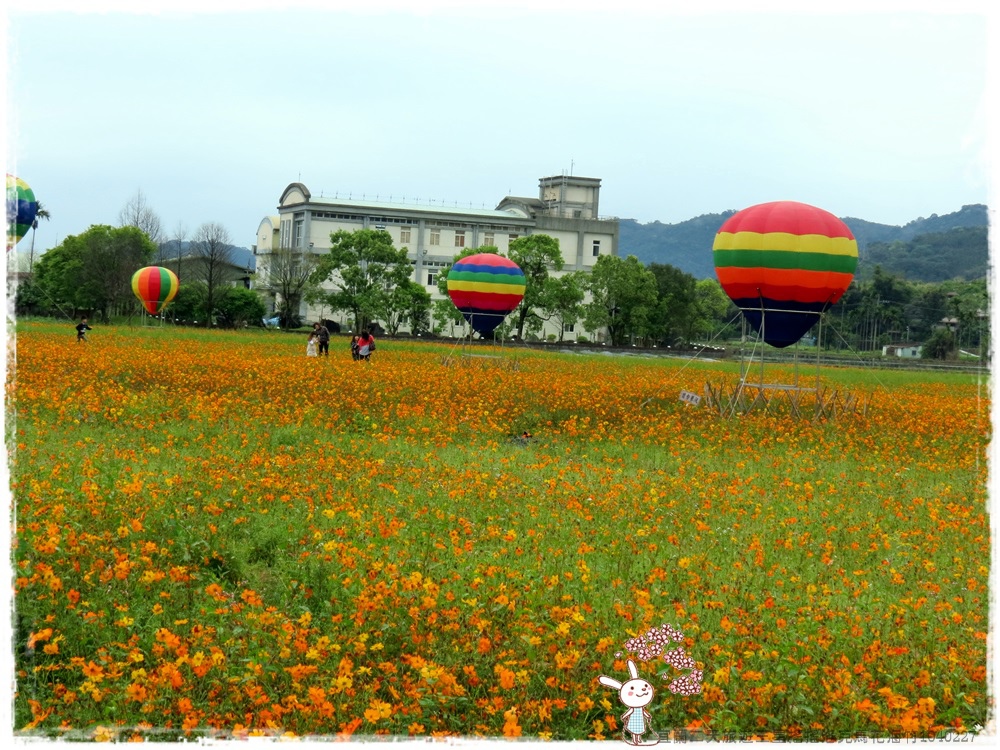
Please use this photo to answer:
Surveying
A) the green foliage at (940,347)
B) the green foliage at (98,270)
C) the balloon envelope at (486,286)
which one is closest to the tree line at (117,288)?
the green foliage at (98,270)

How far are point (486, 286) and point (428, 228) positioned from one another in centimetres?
5828

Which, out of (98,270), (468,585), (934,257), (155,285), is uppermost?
(934,257)

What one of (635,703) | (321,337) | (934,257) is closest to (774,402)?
(321,337)

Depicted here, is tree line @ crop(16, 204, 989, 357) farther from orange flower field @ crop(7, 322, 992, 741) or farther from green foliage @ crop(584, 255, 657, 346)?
orange flower field @ crop(7, 322, 992, 741)

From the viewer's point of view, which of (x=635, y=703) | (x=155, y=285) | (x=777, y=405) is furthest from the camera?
(x=155, y=285)

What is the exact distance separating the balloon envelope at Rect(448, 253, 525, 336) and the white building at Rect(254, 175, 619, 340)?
50.4m

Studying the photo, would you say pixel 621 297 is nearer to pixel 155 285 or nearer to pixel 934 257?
pixel 155 285

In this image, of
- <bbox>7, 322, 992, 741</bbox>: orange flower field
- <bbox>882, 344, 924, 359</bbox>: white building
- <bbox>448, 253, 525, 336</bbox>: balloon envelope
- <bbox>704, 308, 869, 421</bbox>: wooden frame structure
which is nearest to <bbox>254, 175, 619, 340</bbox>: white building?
<bbox>882, 344, 924, 359</bbox>: white building

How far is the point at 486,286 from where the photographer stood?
122ft

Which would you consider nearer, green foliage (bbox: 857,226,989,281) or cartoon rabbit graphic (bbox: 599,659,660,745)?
cartoon rabbit graphic (bbox: 599,659,660,745)

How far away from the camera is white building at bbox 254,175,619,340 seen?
92125 millimetres

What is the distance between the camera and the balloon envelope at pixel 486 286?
123 feet

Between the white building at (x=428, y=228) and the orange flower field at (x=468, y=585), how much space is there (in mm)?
75570

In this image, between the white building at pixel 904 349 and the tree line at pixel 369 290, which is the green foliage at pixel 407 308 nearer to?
the tree line at pixel 369 290
